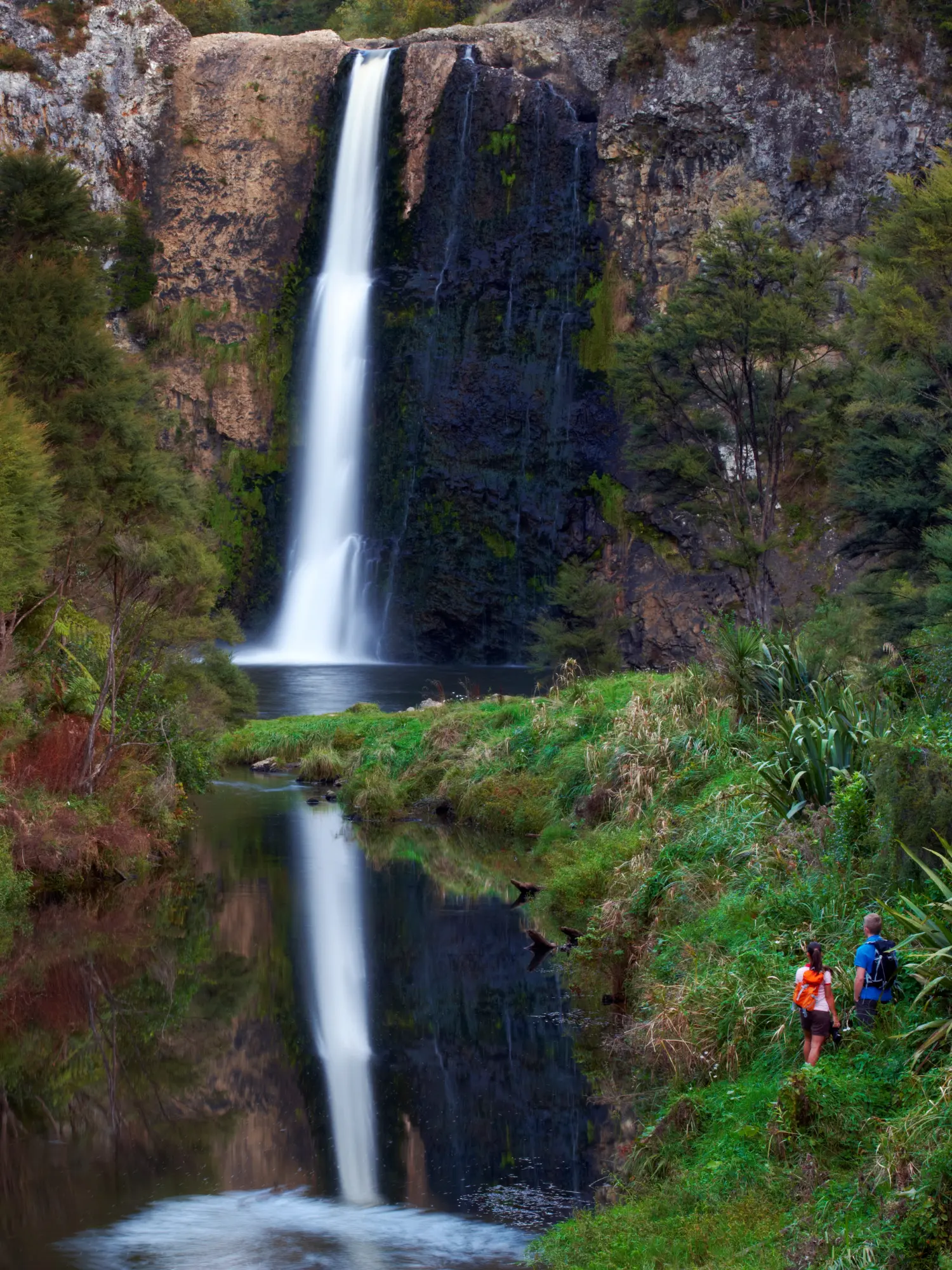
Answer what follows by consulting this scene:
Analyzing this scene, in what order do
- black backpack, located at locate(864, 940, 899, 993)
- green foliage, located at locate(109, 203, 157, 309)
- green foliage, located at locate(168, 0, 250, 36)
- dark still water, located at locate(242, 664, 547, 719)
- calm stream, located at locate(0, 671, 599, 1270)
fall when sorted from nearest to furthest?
1. calm stream, located at locate(0, 671, 599, 1270)
2. black backpack, located at locate(864, 940, 899, 993)
3. dark still water, located at locate(242, 664, 547, 719)
4. green foliage, located at locate(109, 203, 157, 309)
5. green foliage, located at locate(168, 0, 250, 36)

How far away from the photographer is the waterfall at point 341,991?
1148cm

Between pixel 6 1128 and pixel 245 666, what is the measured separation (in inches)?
1437

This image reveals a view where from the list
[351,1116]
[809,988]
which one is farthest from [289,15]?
[809,988]

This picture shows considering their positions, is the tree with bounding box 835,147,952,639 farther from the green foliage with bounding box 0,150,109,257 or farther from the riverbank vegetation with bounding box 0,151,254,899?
the green foliage with bounding box 0,150,109,257

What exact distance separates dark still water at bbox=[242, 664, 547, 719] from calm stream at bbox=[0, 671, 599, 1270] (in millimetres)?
19146

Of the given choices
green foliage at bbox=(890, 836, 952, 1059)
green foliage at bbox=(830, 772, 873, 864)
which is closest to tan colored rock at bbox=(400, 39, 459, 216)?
green foliage at bbox=(830, 772, 873, 864)

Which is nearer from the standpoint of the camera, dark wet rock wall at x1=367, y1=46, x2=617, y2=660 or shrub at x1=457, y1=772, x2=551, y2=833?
shrub at x1=457, y1=772, x2=551, y2=833

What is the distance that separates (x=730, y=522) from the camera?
3725cm

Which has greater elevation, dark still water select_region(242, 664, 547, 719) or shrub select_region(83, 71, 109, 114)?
shrub select_region(83, 71, 109, 114)

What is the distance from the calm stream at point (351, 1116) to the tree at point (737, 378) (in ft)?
62.7

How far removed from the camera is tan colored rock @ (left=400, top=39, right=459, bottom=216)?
179 ft

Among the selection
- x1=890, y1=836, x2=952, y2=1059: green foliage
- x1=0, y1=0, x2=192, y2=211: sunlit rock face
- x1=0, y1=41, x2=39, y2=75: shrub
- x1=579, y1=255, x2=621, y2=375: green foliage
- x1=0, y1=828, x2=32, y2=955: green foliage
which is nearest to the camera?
x1=890, y1=836, x2=952, y2=1059: green foliage

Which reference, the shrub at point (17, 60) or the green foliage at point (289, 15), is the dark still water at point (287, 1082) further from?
the green foliage at point (289, 15)

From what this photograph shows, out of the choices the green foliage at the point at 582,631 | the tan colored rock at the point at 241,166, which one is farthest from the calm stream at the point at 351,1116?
the tan colored rock at the point at 241,166
